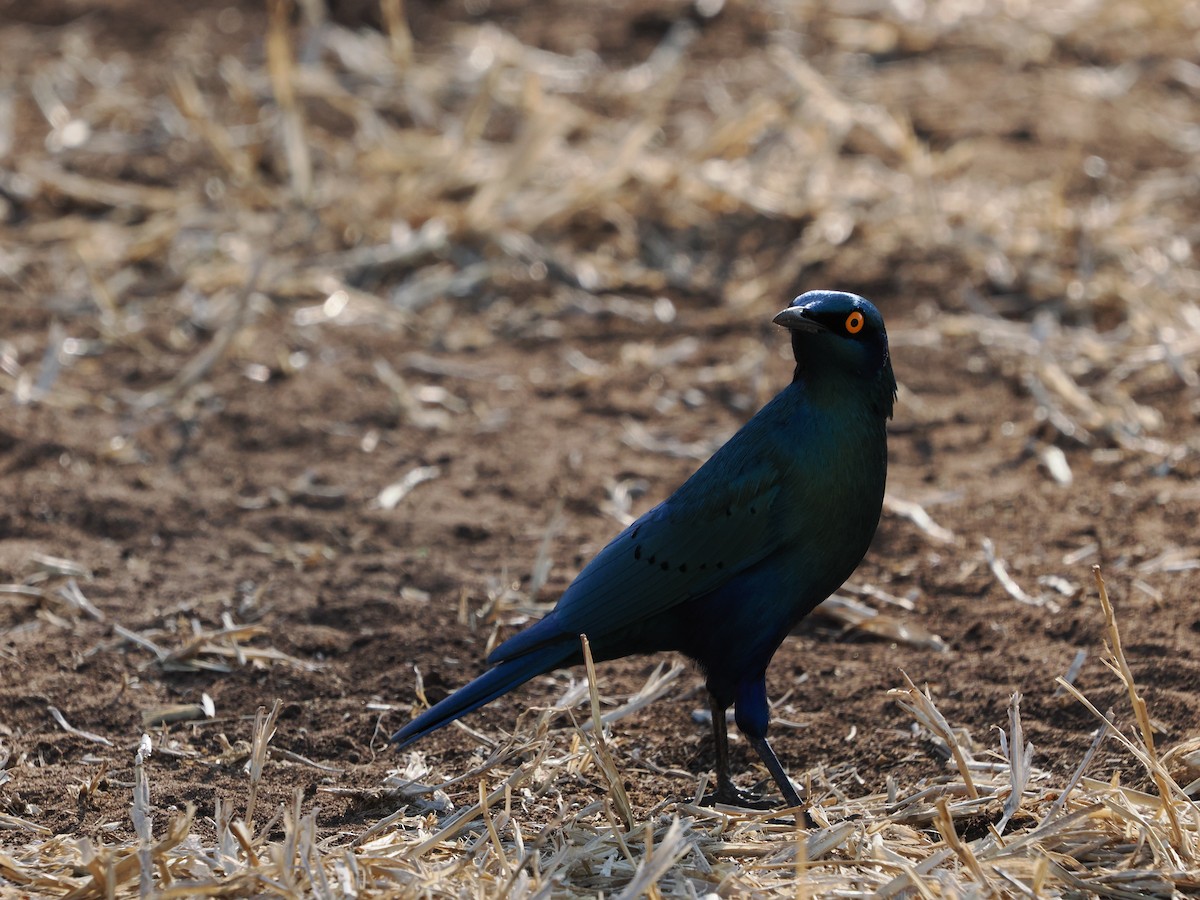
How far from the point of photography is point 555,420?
648cm

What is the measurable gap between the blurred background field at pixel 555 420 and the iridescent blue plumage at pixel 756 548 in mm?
256

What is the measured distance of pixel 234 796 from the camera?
388 cm

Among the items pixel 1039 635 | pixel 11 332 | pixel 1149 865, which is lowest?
pixel 11 332

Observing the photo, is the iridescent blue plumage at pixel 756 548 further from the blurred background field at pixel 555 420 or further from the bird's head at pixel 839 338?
the blurred background field at pixel 555 420

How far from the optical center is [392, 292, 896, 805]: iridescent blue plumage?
381 cm

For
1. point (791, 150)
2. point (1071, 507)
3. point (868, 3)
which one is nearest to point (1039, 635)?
point (1071, 507)

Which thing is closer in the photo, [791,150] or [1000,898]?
[1000,898]

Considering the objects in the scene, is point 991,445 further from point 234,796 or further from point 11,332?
point 11,332

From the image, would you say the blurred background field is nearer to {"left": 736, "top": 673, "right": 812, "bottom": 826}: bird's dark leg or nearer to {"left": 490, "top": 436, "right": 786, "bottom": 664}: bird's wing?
{"left": 736, "top": 673, "right": 812, "bottom": 826}: bird's dark leg

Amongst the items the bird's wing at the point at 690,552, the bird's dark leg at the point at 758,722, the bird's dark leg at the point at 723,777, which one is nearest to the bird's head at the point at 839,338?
the bird's wing at the point at 690,552

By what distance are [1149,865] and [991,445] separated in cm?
288

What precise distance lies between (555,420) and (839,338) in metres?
2.74

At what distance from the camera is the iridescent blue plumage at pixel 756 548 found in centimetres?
381

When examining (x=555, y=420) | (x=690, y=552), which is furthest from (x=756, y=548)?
(x=555, y=420)
